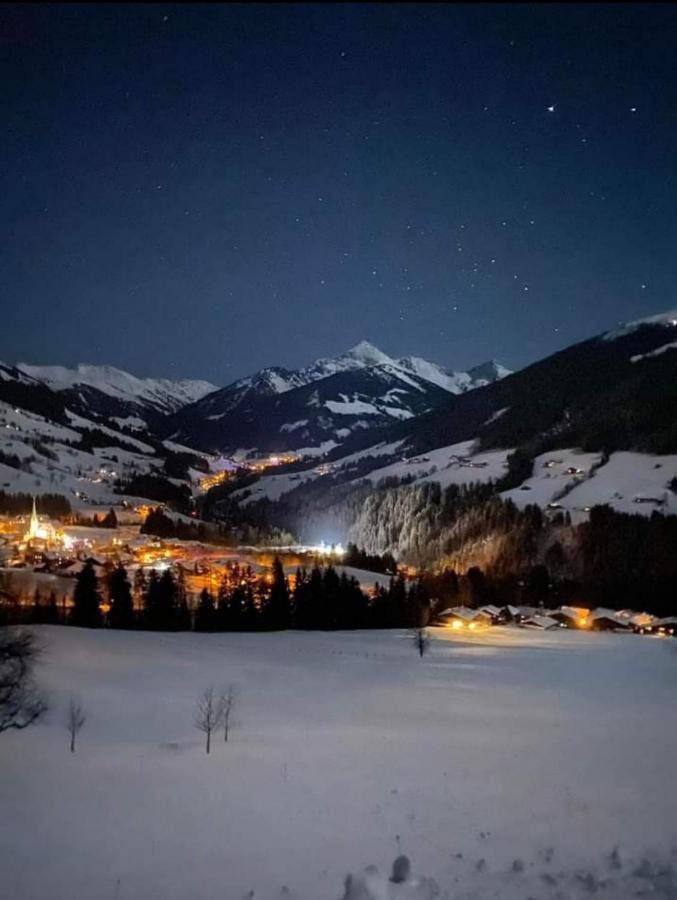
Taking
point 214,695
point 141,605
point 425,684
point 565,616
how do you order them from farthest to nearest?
1. point 565,616
2. point 141,605
3. point 425,684
4. point 214,695

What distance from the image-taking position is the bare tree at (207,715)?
32.7 m

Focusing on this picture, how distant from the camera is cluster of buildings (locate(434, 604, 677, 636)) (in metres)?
96.1

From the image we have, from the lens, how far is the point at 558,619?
103 metres

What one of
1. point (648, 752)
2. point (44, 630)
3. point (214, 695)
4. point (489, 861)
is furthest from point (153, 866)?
point (44, 630)

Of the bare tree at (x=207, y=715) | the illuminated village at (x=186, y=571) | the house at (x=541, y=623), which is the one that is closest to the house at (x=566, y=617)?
the illuminated village at (x=186, y=571)

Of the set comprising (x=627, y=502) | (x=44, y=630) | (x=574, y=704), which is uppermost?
(x=627, y=502)

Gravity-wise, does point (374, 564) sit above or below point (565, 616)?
above

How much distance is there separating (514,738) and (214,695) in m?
20.7

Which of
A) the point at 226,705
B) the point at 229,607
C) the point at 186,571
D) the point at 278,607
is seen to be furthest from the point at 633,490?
the point at 226,705

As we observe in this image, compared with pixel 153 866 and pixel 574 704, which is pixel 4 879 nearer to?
pixel 153 866

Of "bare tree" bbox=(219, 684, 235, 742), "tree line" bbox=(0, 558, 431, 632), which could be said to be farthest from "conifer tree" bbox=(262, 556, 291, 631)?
"bare tree" bbox=(219, 684, 235, 742)

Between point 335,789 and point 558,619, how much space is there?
86853 millimetres

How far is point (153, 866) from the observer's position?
17750 millimetres

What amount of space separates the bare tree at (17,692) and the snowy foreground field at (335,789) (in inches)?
60.1
